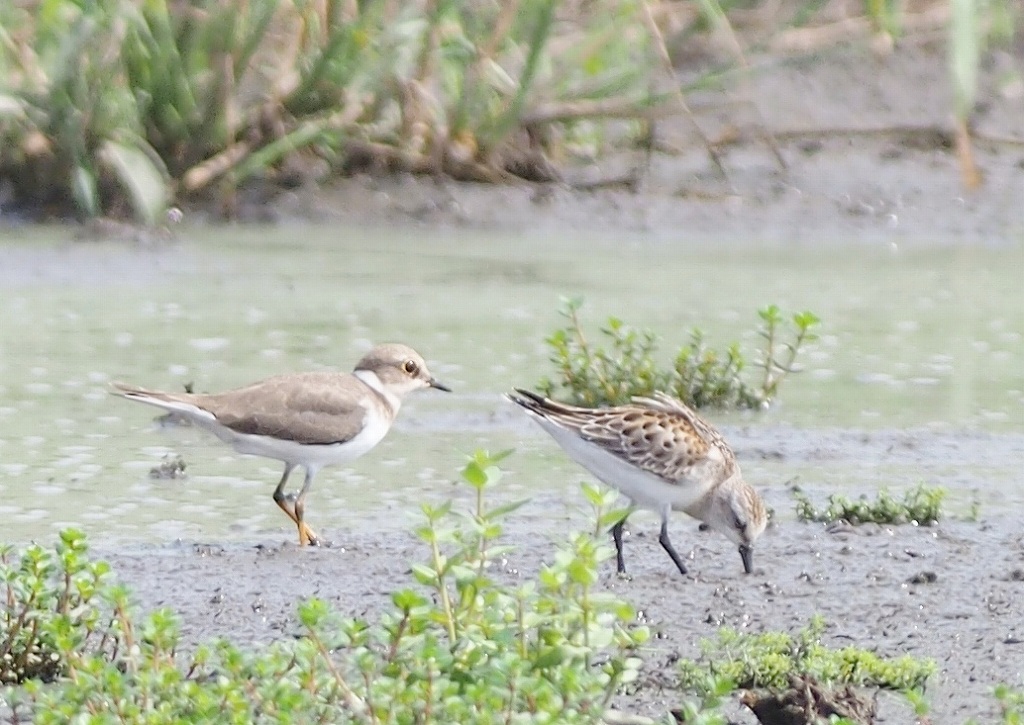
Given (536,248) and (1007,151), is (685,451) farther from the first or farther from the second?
(1007,151)

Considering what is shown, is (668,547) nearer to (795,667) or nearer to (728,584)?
(728,584)

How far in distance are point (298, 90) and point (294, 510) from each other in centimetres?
711

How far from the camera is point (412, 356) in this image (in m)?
7.70

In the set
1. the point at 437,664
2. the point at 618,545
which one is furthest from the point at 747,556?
the point at 437,664

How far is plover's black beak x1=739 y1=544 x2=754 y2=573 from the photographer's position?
641 cm

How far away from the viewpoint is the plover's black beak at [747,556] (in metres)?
6.41

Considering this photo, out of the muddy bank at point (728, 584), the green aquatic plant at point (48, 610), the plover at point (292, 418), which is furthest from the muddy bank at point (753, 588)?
the green aquatic plant at point (48, 610)

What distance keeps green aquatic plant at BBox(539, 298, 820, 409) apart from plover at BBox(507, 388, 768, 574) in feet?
4.18

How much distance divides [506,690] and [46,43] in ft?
35.0

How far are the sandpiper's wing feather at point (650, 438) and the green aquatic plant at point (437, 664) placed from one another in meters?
2.53

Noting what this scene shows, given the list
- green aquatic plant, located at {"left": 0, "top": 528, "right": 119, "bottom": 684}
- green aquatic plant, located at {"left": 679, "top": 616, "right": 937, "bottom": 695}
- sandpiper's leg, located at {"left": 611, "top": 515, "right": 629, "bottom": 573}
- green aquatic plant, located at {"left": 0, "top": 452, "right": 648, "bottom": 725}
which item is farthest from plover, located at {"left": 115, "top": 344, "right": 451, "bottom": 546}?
green aquatic plant, located at {"left": 0, "top": 452, "right": 648, "bottom": 725}

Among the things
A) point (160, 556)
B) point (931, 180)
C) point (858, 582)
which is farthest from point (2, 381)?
point (931, 180)

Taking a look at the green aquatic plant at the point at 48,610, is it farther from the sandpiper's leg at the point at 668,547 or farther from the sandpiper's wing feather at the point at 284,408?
the sandpiper's leg at the point at 668,547

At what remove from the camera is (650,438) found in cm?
670
